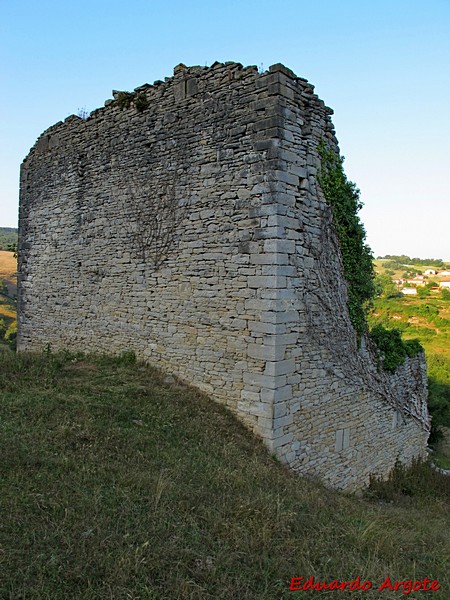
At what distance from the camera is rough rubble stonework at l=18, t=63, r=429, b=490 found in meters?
6.84

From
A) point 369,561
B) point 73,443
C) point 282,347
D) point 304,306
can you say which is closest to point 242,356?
point 282,347

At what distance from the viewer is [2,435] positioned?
5.41 meters

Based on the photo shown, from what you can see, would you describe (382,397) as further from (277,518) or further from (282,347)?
(277,518)

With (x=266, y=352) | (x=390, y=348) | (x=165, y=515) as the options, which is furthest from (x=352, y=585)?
(x=390, y=348)

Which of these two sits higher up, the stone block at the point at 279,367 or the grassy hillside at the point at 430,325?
the stone block at the point at 279,367

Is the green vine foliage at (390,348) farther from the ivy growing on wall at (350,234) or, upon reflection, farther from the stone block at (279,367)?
the stone block at (279,367)

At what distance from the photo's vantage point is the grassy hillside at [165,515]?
3.49 m

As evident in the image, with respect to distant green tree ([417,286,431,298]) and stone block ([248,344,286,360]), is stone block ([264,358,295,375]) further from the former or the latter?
distant green tree ([417,286,431,298])

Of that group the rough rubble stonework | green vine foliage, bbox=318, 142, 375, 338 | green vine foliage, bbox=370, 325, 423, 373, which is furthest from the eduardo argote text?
green vine foliage, bbox=370, 325, 423, 373

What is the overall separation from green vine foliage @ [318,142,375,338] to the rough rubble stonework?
244mm

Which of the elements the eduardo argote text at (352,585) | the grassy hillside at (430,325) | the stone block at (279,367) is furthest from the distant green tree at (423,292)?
the eduardo argote text at (352,585)

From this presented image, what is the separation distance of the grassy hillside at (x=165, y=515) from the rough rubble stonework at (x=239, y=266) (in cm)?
106

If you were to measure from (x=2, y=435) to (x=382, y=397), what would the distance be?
23.8ft

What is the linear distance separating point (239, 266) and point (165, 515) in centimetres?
401
